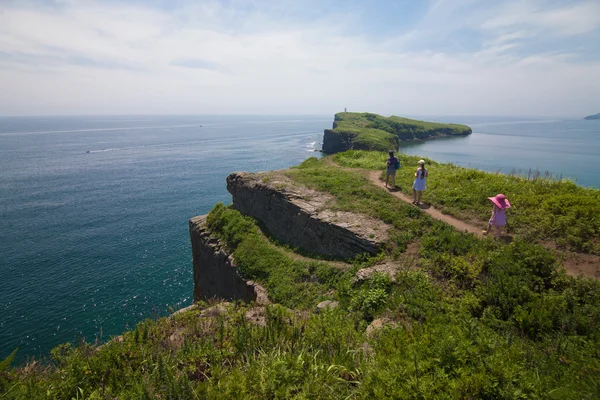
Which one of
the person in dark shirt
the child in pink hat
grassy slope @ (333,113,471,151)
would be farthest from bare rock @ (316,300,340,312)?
→ grassy slope @ (333,113,471,151)

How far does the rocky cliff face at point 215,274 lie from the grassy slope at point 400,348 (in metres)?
6.90

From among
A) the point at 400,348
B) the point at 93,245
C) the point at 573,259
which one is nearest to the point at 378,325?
the point at 400,348

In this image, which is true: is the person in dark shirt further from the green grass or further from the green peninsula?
the green peninsula

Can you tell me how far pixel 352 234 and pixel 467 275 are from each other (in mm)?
6049

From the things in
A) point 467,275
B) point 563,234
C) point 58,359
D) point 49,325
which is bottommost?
point 49,325

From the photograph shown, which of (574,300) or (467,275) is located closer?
(574,300)

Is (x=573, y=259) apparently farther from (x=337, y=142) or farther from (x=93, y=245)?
(x=337, y=142)

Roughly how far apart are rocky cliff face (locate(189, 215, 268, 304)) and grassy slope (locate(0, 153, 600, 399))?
272 inches

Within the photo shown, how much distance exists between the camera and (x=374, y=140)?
97.9 meters

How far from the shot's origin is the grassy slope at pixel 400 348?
538 cm

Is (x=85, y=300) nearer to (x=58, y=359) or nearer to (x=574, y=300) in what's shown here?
(x=58, y=359)

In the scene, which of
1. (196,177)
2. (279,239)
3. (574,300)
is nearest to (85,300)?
(279,239)

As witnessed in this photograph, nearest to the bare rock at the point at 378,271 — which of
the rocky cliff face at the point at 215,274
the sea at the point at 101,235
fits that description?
the rocky cliff face at the point at 215,274

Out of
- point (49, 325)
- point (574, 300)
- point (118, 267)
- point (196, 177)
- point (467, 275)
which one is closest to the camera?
point (574, 300)
